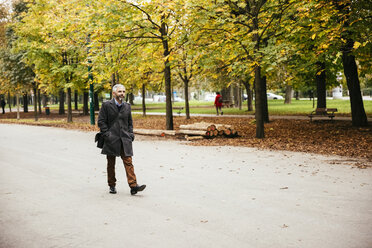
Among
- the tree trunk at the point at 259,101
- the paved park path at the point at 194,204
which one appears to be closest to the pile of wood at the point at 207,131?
the tree trunk at the point at 259,101

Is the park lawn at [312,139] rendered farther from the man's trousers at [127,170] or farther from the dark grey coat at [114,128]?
the dark grey coat at [114,128]

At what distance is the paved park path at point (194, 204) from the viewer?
4.28 meters

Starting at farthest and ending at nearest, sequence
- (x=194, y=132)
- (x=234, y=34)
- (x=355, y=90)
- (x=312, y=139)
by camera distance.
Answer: (x=355, y=90)
(x=194, y=132)
(x=312, y=139)
(x=234, y=34)

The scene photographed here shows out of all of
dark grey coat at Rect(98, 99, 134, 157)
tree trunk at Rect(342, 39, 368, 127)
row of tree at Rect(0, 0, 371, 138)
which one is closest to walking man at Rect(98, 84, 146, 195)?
dark grey coat at Rect(98, 99, 134, 157)

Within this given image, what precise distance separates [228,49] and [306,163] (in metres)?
6.22

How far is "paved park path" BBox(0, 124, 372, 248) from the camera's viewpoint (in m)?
4.28

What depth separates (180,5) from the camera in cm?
1324

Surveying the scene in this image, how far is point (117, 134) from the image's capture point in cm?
642

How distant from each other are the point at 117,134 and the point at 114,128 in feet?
0.39

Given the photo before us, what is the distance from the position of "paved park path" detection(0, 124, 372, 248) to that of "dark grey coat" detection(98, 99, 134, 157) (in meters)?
0.80

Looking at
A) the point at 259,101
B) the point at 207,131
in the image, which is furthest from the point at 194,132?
the point at 259,101

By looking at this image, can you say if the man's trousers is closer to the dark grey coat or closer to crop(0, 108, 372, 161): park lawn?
the dark grey coat

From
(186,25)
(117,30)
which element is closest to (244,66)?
(186,25)

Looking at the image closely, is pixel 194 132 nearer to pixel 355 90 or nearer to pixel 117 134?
pixel 355 90
